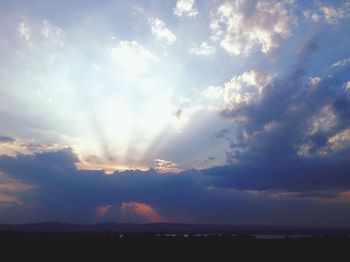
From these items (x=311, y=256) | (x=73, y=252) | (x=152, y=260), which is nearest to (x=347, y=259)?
(x=311, y=256)

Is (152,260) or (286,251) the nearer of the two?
(152,260)

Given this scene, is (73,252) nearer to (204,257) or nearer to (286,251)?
(204,257)

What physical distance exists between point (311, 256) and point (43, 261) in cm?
2947

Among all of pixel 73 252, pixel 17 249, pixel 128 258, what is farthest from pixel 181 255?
pixel 17 249

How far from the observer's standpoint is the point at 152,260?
41.4 metres

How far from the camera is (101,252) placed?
4688cm

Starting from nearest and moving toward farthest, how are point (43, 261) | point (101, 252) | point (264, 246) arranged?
1. point (43, 261)
2. point (101, 252)
3. point (264, 246)

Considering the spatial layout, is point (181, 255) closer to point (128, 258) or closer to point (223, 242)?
point (128, 258)

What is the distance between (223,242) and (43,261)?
2882 cm

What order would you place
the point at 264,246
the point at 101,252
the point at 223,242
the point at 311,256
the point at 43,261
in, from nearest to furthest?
the point at 43,261
the point at 311,256
the point at 101,252
the point at 264,246
the point at 223,242

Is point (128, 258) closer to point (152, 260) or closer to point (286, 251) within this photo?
point (152, 260)

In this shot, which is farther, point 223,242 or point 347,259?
point 223,242

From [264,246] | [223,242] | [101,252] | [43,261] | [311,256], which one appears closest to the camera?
[43,261]

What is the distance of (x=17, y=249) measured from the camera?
49.4 metres
